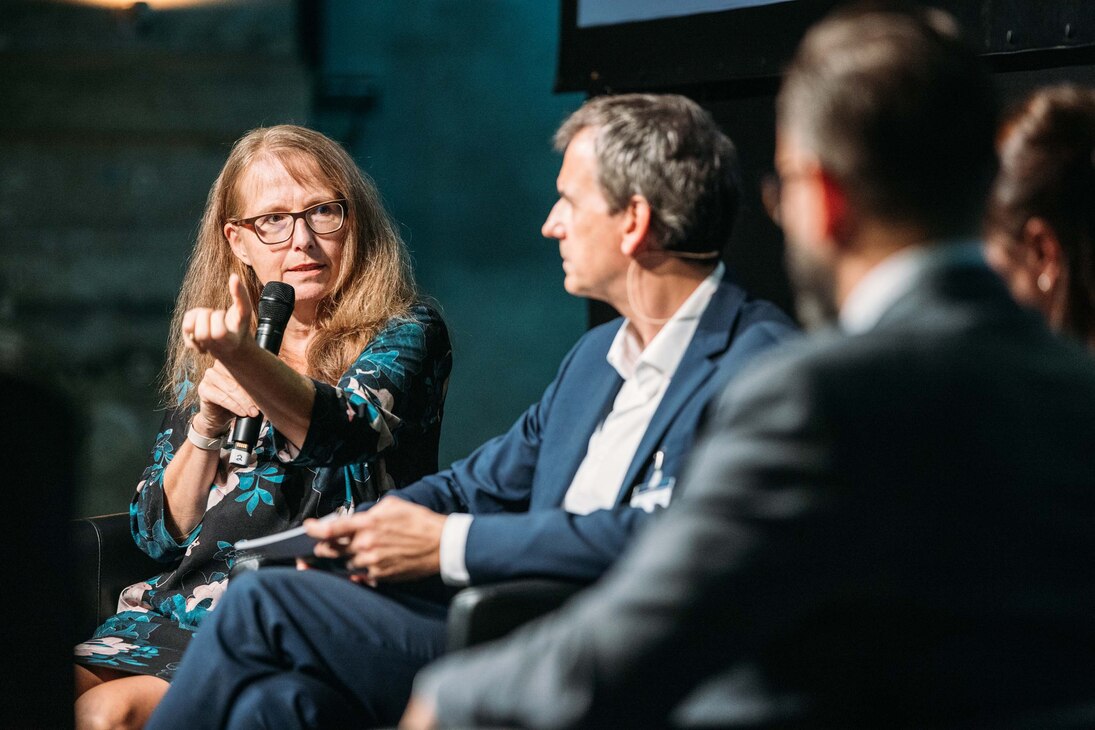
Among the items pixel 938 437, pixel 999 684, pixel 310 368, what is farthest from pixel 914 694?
pixel 310 368

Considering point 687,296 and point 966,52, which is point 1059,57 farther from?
point 966,52

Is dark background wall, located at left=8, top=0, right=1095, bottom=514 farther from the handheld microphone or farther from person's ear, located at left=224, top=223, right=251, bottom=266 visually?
the handheld microphone

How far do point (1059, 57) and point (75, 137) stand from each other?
16.3 ft

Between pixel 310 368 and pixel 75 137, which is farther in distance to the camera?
pixel 75 137

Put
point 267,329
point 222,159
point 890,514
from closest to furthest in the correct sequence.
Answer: point 890,514 → point 267,329 → point 222,159

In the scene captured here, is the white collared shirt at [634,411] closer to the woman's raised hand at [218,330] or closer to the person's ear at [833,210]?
the woman's raised hand at [218,330]

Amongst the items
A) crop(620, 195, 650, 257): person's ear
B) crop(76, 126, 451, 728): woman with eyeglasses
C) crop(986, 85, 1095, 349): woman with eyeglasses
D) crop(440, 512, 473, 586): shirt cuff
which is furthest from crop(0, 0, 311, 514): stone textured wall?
crop(986, 85, 1095, 349): woman with eyeglasses

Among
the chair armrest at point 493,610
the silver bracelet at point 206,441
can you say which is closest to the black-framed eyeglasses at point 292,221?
the silver bracelet at point 206,441

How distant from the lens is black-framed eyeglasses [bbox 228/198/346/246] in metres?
2.53

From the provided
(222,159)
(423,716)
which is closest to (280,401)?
(423,716)

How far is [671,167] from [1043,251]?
57 centimetres

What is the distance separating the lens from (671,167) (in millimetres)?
1831

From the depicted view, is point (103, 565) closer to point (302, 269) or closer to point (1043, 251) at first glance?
point (302, 269)

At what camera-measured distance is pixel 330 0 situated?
5395mm
